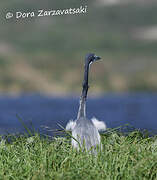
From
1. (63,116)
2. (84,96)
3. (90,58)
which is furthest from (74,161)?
(63,116)

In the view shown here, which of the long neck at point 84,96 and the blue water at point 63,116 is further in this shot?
the blue water at point 63,116

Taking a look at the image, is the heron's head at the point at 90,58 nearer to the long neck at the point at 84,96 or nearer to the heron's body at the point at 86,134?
the long neck at the point at 84,96

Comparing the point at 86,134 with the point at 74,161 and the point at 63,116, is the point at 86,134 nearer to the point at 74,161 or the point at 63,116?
the point at 74,161

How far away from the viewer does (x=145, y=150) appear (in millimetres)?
7355

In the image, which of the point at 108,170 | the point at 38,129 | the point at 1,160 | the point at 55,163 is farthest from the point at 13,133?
the point at 108,170

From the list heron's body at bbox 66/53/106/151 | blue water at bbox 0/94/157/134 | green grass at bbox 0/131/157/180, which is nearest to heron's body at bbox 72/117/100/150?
heron's body at bbox 66/53/106/151

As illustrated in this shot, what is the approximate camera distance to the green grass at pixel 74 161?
640 centimetres

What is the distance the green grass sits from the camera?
6.40 meters

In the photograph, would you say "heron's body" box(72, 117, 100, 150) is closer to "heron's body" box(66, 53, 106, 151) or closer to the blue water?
"heron's body" box(66, 53, 106, 151)

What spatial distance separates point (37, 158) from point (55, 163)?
414 mm

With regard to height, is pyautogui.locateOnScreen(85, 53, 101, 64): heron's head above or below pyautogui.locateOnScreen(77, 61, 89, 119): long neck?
above

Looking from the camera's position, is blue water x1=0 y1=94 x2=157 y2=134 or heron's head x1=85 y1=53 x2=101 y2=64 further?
blue water x1=0 y1=94 x2=157 y2=134

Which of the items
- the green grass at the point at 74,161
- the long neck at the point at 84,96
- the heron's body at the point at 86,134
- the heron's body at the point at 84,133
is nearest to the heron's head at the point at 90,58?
the long neck at the point at 84,96

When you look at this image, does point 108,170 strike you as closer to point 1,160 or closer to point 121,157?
point 121,157
